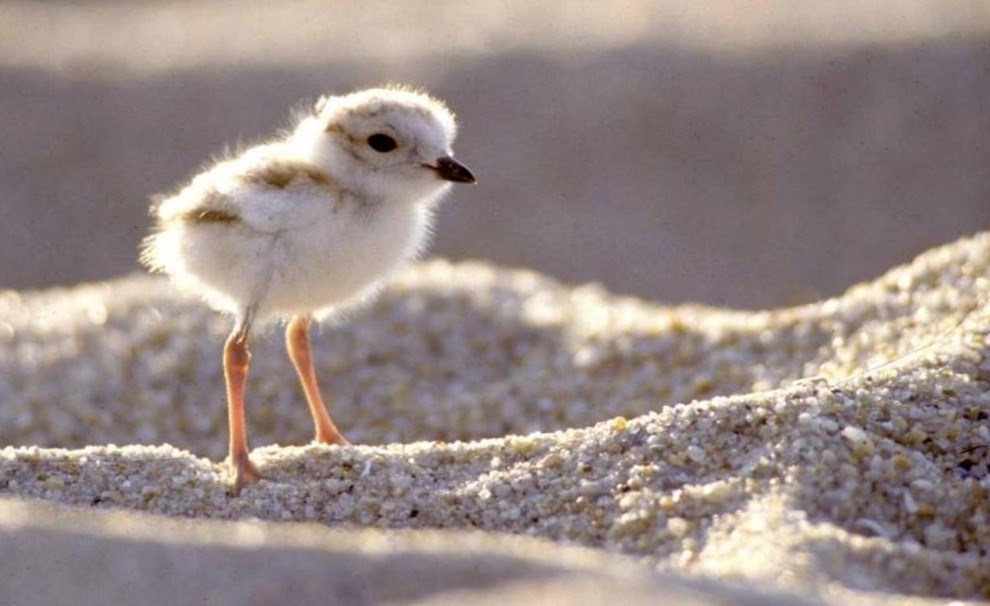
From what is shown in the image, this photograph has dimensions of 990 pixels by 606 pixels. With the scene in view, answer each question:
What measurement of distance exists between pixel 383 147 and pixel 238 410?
2.19ft

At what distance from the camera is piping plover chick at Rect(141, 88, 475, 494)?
364 cm

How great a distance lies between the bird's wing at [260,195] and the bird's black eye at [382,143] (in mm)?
130

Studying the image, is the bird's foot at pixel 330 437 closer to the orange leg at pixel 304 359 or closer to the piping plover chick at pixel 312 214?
the orange leg at pixel 304 359

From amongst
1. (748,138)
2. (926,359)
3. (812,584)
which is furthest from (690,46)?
(812,584)

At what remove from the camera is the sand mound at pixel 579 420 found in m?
3.00

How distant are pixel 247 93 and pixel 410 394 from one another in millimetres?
4390

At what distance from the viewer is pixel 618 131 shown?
8391 mm

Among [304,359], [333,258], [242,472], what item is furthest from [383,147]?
[242,472]

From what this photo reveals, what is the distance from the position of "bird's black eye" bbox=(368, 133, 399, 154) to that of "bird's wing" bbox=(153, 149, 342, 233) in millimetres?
130

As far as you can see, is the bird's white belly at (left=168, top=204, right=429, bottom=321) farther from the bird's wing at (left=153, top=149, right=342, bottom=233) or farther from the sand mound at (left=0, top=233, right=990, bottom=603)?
the sand mound at (left=0, top=233, right=990, bottom=603)

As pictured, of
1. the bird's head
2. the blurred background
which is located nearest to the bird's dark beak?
the bird's head

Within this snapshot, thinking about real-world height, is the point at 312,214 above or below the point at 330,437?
above

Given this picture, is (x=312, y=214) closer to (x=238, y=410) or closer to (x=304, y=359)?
(x=238, y=410)

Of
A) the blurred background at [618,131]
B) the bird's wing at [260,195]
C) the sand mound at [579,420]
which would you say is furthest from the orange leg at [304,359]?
the blurred background at [618,131]
